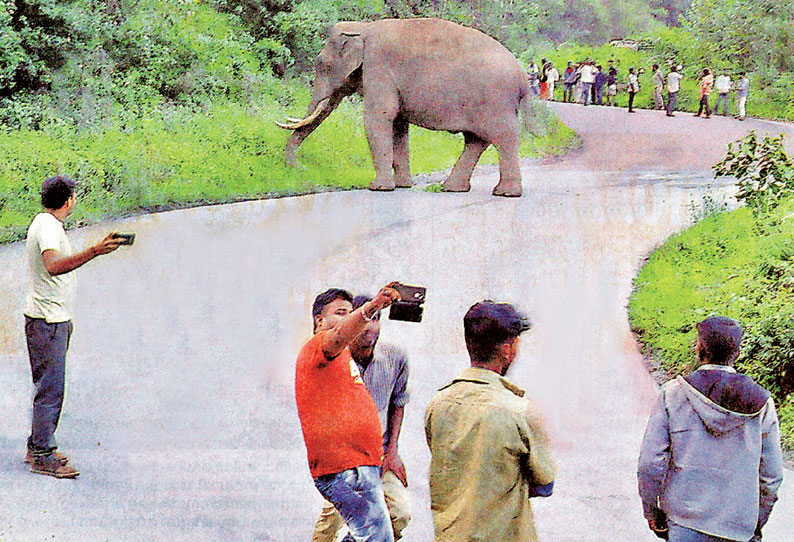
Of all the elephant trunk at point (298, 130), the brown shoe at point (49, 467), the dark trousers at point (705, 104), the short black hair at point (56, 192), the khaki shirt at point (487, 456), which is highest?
the dark trousers at point (705, 104)

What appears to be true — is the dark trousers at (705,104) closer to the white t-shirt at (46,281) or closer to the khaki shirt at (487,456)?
the white t-shirt at (46,281)

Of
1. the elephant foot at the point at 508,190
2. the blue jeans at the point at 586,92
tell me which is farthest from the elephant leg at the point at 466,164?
the blue jeans at the point at 586,92

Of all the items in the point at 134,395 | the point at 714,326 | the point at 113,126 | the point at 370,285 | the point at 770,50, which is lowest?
the point at 134,395

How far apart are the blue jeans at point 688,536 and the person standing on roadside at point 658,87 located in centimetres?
331

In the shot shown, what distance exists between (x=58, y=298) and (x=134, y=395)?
0.91m

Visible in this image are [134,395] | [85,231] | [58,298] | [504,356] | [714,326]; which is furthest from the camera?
[85,231]

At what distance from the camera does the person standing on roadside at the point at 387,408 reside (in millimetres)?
3041

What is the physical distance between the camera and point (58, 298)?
4066 millimetres

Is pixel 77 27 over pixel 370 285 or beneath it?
over

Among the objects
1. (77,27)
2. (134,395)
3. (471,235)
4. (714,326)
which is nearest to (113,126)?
(77,27)

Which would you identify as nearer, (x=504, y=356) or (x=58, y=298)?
(x=504, y=356)

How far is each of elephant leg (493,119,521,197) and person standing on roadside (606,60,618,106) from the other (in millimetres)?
489

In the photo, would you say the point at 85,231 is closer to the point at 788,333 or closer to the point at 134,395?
the point at 134,395

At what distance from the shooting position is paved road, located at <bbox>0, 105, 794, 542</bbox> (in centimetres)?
426
